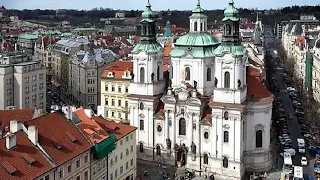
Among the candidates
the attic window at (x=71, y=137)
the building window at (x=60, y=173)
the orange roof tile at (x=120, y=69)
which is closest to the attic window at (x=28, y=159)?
the building window at (x=60, y=173)

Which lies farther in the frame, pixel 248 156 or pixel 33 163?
pixel 248 156

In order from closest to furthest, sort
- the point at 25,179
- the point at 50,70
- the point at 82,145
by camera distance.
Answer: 1. the point at 25,179
2. the point at 82,145
3. the point at 50,70

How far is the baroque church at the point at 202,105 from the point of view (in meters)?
79.9

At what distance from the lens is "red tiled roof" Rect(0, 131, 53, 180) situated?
53.2m

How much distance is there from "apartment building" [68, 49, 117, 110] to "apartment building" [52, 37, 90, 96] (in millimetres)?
14398

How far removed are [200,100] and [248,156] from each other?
12191mm

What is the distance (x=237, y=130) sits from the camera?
7962cm

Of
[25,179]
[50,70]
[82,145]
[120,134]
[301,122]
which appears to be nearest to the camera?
[25,179]

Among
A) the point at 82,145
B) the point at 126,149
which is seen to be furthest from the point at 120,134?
the point at 82,145

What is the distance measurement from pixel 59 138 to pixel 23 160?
24.5ft

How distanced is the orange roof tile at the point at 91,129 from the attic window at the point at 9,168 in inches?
575

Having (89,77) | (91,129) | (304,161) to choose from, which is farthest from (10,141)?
(89,77)

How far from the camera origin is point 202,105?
83625mm

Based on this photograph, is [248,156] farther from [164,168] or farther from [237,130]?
[164,168]
